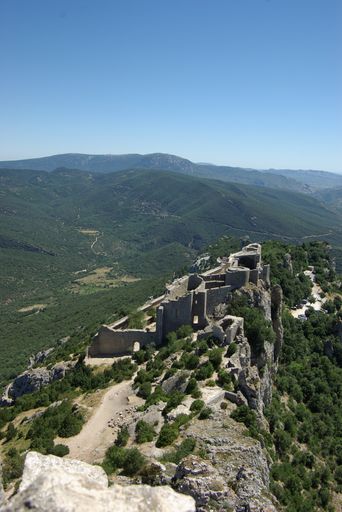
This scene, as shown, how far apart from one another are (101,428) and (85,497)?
20876 mm

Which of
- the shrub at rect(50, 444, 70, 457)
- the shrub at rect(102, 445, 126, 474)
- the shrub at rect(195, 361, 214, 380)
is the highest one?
the shrub at rect(195, 361, 214, 380)

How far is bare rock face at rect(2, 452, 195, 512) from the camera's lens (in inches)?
284

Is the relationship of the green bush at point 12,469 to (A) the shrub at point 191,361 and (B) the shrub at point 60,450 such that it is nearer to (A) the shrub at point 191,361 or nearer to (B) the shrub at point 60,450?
(B) the shrub at point 60,450

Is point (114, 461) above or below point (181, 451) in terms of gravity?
below

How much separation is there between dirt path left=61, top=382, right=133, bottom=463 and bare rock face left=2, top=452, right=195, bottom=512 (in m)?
15.5

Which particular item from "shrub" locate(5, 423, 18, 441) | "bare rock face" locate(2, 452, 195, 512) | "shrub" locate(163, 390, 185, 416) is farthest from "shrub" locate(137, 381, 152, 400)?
"bare rock face" locate(2, 452, 195, 512)

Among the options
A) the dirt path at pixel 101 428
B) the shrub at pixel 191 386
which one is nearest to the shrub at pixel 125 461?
the dirt path at pixel 101 428

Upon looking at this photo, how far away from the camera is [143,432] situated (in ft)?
76.3

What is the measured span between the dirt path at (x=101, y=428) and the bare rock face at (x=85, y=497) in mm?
15535

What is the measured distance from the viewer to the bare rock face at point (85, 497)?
721 cm

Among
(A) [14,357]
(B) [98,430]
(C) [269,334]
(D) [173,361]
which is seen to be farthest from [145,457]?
(A) [14,357]

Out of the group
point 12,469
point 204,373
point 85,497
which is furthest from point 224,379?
point 85,497

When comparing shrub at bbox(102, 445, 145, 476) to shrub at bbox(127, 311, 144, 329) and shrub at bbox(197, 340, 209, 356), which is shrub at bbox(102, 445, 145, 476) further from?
shrub at bbox(127, 311, 144, 329)

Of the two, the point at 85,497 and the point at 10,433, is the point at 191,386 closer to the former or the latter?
the point at 10,433
